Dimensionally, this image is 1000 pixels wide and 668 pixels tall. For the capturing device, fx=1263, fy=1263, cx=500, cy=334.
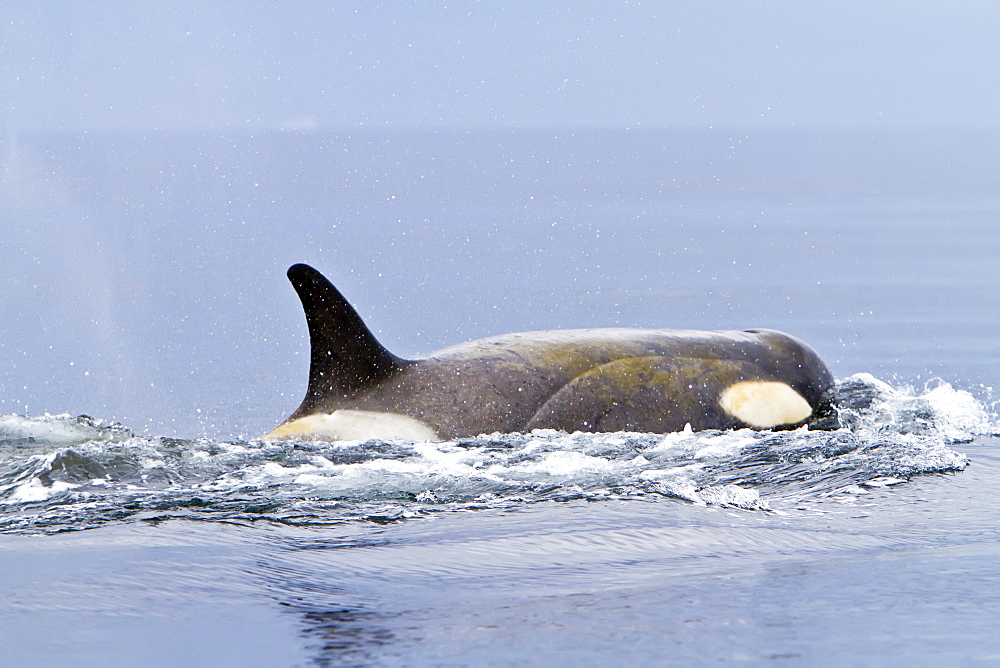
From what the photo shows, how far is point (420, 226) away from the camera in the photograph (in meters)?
33.7

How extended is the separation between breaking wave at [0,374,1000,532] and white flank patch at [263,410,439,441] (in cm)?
17

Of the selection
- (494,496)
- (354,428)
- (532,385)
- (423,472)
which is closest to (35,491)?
(423,472)

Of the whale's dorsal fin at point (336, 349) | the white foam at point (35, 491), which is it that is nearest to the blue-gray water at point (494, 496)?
the white foam at point (35, 491)

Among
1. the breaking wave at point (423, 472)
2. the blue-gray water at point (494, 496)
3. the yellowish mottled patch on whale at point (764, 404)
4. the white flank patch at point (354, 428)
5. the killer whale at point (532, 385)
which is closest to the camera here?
the blue-gray water at point (494, 496)

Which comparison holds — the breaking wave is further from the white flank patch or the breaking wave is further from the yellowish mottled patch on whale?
the yellowish mottled patch on whale

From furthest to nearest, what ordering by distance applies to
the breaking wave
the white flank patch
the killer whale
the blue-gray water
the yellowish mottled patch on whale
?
1. the yellowish mottled patch on whale
2. the killer whale
3. the white flank patch
4. the breaking wave
5. the blue-gray water

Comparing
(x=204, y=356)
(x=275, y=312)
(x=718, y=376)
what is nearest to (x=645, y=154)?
(x=275, y=312)

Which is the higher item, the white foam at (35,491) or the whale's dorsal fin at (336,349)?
the whale's dorsal fin at (336,349)

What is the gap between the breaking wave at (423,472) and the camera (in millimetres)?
6273

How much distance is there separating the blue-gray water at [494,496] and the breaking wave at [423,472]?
0.08 ft

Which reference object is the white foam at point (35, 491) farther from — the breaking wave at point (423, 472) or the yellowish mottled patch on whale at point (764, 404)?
the yellowish mottled patch on whale at point (764, 404)

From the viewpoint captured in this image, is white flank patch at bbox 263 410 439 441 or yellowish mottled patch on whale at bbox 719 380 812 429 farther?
yellowish mottled patch on whale at bbox 719 380 812 429

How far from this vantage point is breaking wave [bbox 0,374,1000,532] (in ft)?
20.6

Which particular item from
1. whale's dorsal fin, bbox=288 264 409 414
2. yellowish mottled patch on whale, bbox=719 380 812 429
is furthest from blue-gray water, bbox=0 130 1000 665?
whale's dorsal fin, bbox=288 264 409 414
